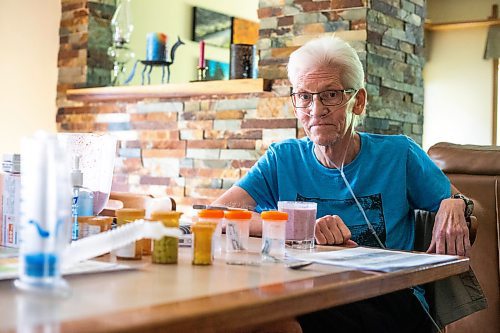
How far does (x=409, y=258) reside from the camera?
1.48m

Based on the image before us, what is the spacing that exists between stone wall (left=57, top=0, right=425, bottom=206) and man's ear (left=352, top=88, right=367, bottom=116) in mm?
952

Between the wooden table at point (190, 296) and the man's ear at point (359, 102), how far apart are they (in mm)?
852

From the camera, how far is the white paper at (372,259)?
52.7 inches

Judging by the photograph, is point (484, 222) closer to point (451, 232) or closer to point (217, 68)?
point (451, 232)

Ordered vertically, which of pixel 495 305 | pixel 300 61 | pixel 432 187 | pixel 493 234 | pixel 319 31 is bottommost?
pixel 495 305

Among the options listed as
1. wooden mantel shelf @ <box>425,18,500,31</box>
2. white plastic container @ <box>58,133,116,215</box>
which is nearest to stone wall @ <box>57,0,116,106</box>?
white plastic container @ <box>58,133,116,215</box>

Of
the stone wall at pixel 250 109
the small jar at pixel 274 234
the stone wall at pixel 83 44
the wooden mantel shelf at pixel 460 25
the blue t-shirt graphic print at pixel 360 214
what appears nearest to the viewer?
the small jar at pixel 274 234

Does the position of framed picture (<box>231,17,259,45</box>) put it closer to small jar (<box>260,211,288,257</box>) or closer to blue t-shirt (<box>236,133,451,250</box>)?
blue t-shirt (<box>236,133,451,250</box>)

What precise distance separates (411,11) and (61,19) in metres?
1.95

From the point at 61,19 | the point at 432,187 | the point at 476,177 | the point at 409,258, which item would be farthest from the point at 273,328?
the point at 61,19

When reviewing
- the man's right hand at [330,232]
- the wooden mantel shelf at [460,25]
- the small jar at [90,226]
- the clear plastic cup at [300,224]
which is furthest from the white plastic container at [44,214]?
→ the wooden mantel shelf at [460,25]

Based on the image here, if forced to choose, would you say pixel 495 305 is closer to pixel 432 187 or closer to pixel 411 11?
pixel 432 187

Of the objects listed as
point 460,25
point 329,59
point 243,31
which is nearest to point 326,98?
point 329,59

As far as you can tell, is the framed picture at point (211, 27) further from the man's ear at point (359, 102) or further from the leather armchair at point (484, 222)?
the man's ear at point (359, 102)
